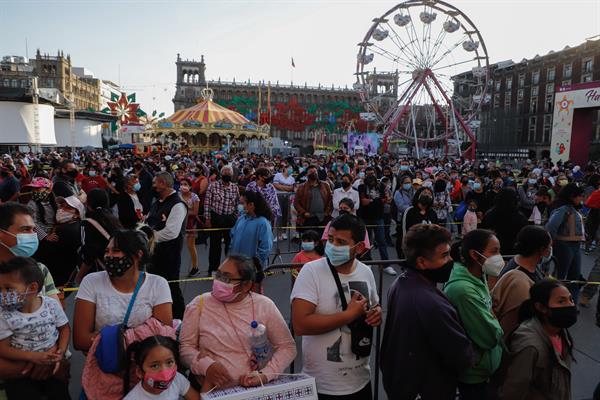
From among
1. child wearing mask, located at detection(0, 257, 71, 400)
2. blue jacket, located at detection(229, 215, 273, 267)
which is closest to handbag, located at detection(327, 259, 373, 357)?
child wearing mask, located at detection(0, 257, 71, 400)

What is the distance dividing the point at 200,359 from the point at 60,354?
0.86 m

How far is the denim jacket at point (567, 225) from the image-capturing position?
528cm

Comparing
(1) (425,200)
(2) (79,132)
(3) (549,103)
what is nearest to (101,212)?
(1) (425,200)

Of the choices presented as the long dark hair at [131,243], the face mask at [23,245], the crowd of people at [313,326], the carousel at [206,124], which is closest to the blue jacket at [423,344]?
the crowd of people at [313,326]

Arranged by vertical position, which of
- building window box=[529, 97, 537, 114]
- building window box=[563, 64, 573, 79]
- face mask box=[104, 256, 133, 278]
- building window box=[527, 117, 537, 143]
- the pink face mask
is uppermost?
building window box=[563, 64, 573, 79]

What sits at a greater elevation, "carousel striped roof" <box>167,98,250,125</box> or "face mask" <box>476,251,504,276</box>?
"carousel striped roof" <box>167,98,250,125</box>

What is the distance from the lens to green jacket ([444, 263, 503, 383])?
242cm

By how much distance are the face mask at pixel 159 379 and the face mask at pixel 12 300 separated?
2.70 ft

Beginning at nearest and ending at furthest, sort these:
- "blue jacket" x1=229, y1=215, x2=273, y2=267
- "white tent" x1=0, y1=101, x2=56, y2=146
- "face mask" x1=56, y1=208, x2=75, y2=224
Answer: "face mask" x1=56, y1=208, x2=75, y2=224 < "blue jacket" x1=229, y1=215, x2=273, y2=267 < "white tent" x1=0, y1=101, x2=56, y2=146

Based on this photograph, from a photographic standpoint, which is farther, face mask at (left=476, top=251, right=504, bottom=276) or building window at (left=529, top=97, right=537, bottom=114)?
building window at (left=529, top=97, right=537, bottom=114)

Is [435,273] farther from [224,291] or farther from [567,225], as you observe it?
[567,225]

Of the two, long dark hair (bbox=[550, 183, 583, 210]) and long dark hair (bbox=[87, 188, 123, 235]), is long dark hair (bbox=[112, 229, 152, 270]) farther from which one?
long dark hair (bbox=[550, 183, 583, 210])

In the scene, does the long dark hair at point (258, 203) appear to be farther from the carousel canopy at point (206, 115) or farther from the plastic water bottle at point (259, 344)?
the carousel canopy at point (206, 115)

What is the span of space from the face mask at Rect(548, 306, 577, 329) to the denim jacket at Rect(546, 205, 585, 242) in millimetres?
3353
